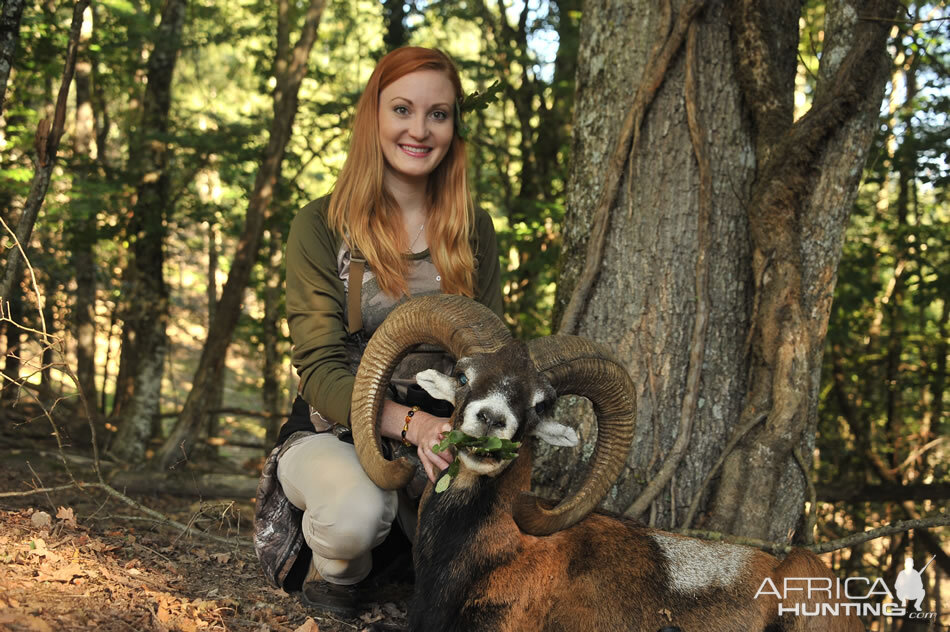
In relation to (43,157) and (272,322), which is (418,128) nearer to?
(43,157)

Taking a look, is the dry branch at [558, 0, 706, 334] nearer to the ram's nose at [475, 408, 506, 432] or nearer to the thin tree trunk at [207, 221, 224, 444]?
the ram's nose at [475, 408, 506, 432]

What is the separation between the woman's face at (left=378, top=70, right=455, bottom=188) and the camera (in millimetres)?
4574

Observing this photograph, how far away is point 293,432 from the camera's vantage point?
4727 millimetres

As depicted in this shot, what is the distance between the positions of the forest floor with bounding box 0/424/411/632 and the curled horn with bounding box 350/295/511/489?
0.96m

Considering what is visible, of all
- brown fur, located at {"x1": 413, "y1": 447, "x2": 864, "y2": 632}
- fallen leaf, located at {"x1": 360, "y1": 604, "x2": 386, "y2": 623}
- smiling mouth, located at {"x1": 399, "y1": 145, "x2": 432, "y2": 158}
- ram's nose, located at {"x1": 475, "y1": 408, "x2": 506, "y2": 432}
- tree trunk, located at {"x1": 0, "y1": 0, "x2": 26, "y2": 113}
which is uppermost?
A: tree trunk, located at {"x1": 0, "y1": 0, "x2": 26, "y2": 113}

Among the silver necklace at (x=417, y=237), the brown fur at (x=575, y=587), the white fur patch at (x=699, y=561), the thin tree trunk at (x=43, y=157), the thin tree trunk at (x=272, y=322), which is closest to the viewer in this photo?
the brown fur at (x=575, y=587)

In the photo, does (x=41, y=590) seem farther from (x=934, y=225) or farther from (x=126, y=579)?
(x=934, y=225)

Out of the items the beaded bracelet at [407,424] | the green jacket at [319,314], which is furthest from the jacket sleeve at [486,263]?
the beaded bracelet at [407,424]

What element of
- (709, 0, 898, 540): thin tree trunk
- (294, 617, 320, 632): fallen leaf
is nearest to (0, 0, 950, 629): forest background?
(709, 0, 898, 540): thin tree trunk

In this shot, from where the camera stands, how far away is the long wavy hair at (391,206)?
4586mm

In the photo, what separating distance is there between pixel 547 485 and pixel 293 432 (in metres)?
1.69

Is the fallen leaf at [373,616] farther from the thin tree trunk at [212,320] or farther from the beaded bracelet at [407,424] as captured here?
the thin tree trunk at [212,320]

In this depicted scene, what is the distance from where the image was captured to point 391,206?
16.0 ft

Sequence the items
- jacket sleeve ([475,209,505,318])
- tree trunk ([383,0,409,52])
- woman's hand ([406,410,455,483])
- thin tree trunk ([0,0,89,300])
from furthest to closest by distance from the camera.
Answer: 1. tree trunk ([383,0,409,52])
2. thin tree trunk ([0,0,89,300])
3. jacket sleeve ([475,209,505,318])
4. woman's hand ([406,410,455,483])
